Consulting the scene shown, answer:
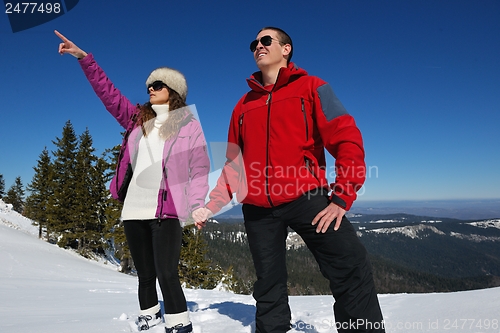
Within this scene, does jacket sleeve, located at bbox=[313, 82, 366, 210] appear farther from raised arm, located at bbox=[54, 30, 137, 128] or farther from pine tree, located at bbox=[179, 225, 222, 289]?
pine tree, located at bbox=[179, 225, 222, 289]

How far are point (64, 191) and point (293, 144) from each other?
27870mm

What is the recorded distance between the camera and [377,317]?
1947 mm

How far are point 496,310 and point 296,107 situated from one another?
2987mm

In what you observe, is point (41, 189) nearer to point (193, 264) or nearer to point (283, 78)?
point (193, 264)

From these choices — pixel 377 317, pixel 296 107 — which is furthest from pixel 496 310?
pixel 296 107

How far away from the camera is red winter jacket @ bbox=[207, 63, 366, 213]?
1958 mm

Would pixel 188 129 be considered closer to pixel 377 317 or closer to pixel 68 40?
pixel 68 40

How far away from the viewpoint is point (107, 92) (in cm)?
301

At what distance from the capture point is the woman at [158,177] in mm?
2650

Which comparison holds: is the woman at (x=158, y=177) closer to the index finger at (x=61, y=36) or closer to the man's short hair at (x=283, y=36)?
the index finger at (x=61, y=36)

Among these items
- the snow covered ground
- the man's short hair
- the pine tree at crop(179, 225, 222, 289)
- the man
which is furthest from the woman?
the pine tree at crop(179, 225, 222, 289)

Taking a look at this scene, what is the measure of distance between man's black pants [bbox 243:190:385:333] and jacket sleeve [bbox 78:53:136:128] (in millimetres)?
1663

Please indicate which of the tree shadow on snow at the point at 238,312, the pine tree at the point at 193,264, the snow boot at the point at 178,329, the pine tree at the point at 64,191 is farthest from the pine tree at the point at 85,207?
the snow boot at the point at 178,329

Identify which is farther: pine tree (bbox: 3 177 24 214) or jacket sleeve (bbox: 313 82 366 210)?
pine tree (bbox: 3 177 24 214)
